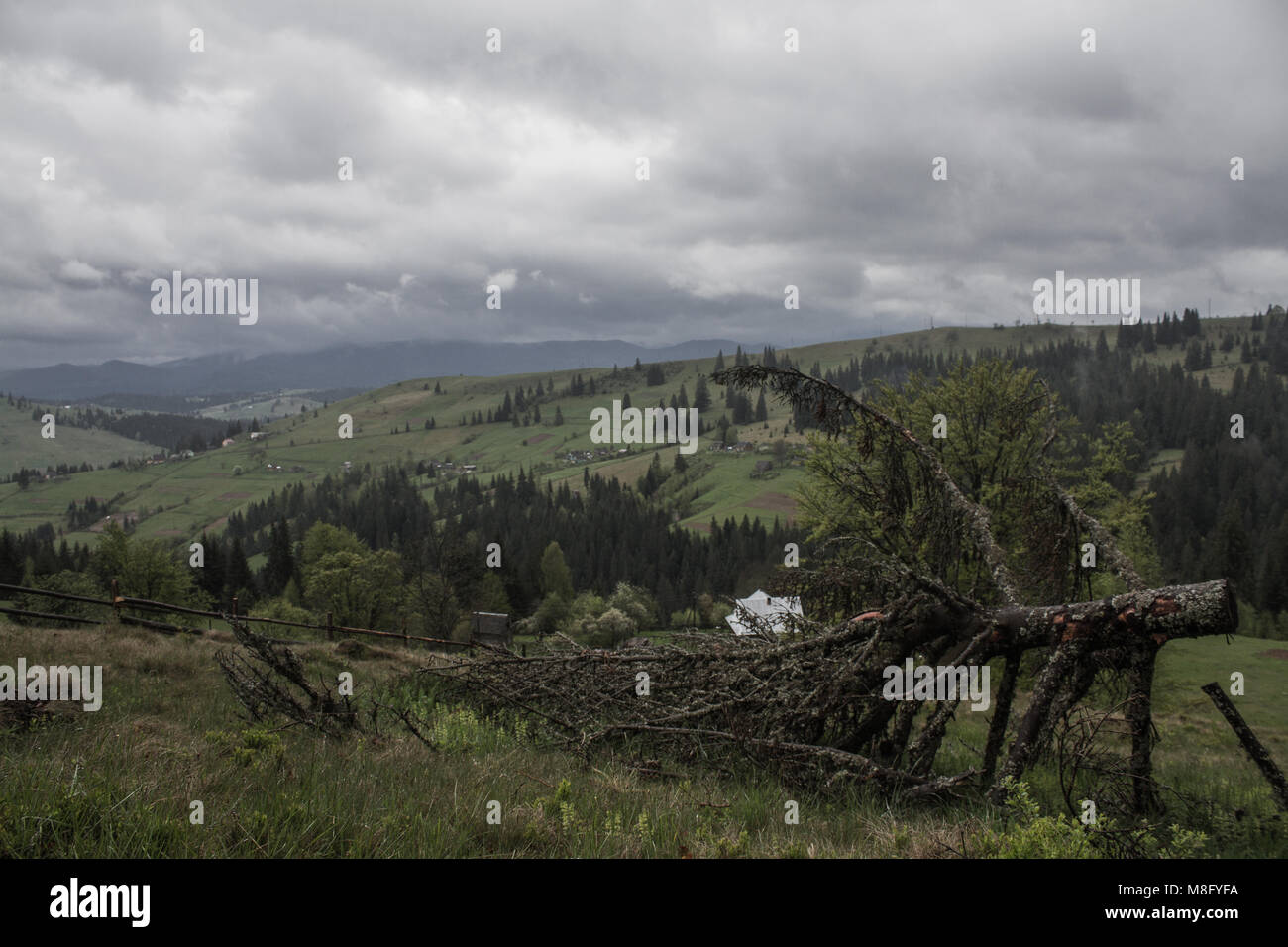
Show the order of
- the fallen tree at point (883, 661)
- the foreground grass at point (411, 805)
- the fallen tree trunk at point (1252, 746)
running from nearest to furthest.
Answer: the foreground grass at point (411, 805) → the fallen tree trunk at point (1252, 746) → the fallen tree at point (883, 661)

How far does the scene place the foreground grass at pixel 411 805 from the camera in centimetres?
328

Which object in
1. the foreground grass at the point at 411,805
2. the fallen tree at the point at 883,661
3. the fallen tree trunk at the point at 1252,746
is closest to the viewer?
the foreground grass at the point at 411,805

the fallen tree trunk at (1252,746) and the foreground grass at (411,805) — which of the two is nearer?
the foreground grass at (411,805)

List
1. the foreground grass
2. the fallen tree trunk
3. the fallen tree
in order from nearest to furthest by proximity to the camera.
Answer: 1. the foreground grass
2. the fallen tree trunk
3. the fallen tree

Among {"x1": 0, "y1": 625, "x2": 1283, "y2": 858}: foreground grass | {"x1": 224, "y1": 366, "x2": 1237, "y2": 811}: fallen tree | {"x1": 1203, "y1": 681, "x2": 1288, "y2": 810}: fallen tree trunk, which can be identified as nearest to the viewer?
{"x1": 0, "y1": 625, "x2": 1283, "y2": 858}: foreground grass

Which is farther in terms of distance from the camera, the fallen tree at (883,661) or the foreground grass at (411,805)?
the fallen tree at (883,661)

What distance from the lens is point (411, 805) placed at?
4039 millimetres

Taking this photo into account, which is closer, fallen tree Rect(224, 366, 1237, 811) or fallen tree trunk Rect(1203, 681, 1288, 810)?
fallen tree trunk Rect(1203, 681, 1288, 810)

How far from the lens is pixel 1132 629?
191 inches

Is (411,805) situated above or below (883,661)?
below

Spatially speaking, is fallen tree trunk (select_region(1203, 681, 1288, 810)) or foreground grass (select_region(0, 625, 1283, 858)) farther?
fallen tree trunk (select_region(1203, 681, 1288, 810))

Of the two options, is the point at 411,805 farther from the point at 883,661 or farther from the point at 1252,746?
the point at 1252,746

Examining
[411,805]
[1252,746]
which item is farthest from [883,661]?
[411,805]

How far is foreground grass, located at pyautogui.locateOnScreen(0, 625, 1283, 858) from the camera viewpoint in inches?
129
